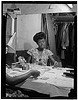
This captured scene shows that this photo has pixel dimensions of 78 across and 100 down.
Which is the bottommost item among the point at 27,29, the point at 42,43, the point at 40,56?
the point at 40,56

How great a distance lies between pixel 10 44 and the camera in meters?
1.60

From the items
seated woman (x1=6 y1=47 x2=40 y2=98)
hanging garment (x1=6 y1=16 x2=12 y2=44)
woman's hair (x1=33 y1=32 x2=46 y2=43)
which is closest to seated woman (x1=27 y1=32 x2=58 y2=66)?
woman's hair (x1=33 y1=32 x2=46 y2=43)

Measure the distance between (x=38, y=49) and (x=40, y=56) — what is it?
2.7 inches

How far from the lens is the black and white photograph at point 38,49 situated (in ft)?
5.20

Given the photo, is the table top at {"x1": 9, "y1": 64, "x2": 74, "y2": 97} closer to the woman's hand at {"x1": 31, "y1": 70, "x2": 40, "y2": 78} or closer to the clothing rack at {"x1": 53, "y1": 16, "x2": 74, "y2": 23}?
the woman's hand at {"x1": 31, "y1": 70, "x2": 40, "y2": 78}

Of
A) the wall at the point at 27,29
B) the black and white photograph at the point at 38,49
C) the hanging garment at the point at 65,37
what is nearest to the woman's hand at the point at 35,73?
the black and white photograph at the point at 38,49

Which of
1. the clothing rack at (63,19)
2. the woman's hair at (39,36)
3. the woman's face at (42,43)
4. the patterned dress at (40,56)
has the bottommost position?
the patterned dress at (40,56)

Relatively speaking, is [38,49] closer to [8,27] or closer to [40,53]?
[40,53]

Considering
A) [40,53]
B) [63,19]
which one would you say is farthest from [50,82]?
[63,19]

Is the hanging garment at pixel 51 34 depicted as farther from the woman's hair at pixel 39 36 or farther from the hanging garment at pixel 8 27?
the hanging garment at pixel 8 27

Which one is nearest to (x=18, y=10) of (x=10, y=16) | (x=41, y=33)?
(x=10, y=16)

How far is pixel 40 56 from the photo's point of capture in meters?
1.64

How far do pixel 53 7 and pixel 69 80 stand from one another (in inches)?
25.9

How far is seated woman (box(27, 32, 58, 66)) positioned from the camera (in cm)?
162
